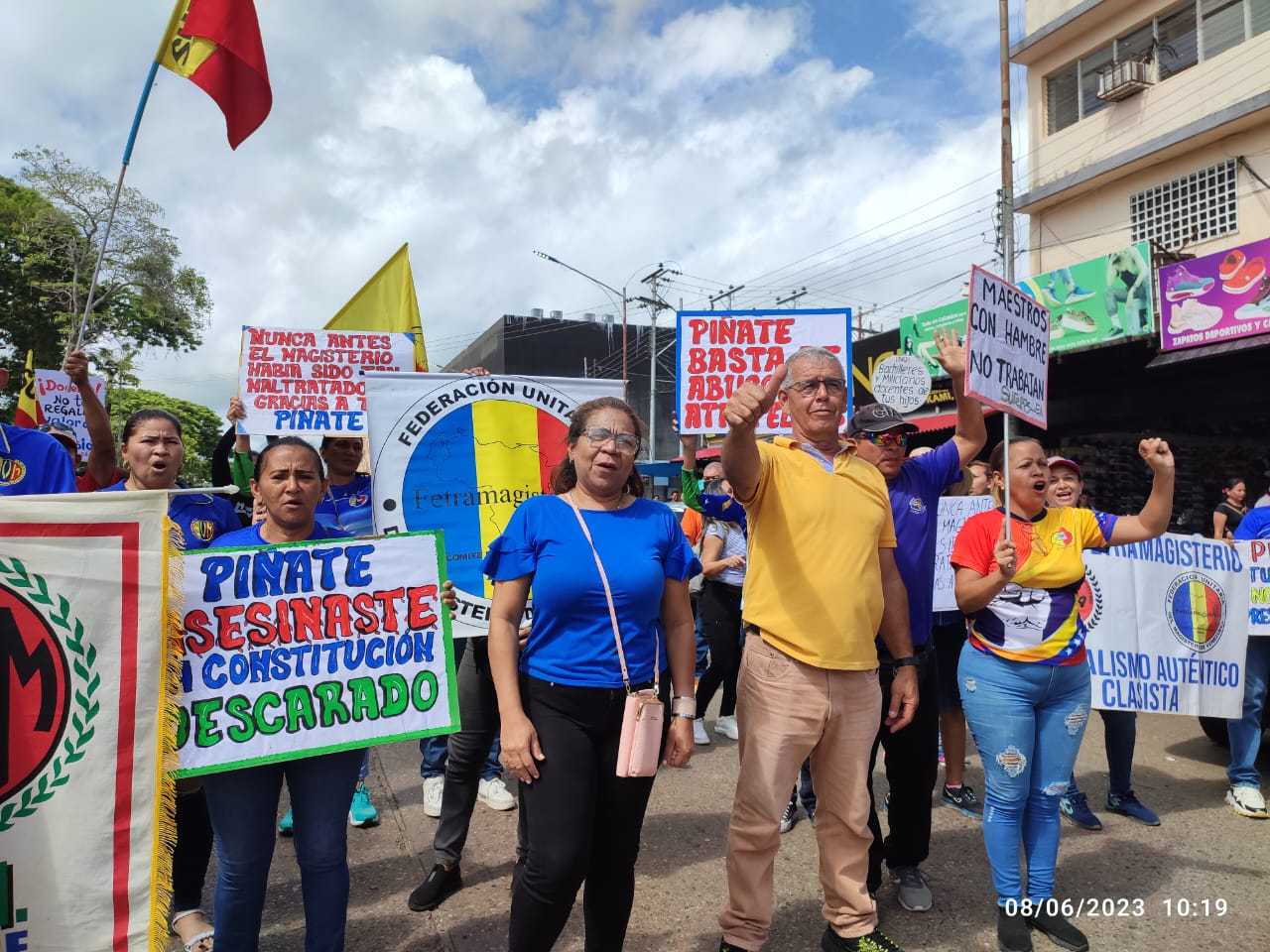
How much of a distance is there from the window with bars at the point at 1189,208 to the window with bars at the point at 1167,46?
85.7 inches

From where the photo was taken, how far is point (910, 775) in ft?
11.1

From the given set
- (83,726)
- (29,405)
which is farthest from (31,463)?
(29,405)

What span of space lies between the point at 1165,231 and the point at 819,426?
A: 16040mm

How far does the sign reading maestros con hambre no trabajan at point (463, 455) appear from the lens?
11.9ft

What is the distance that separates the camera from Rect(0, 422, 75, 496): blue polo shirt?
307 centimetres

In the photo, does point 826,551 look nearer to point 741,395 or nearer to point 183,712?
point 741,395

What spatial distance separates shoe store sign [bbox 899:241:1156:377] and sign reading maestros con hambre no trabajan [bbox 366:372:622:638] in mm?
9035

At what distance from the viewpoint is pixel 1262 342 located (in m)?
10.0

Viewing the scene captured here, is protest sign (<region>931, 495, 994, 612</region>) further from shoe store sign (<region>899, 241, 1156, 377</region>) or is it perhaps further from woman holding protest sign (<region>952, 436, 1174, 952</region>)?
shoe store sign (<region>899, 241, 1156, 377</region>)

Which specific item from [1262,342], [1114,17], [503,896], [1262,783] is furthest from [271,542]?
[1114,17]

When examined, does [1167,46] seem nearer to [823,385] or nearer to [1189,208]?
[1189,208]

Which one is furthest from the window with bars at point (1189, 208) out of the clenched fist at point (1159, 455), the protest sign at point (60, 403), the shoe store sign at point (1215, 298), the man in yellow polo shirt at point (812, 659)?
the protest sign at point (60, 403)

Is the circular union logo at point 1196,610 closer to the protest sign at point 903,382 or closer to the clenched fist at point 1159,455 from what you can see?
the clenched fist at point 1159,455

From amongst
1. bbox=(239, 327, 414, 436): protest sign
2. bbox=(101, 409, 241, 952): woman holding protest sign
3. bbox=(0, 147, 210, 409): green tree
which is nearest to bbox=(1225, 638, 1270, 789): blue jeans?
bbox=(101, 409, 241, 952): woman holding protest sign
